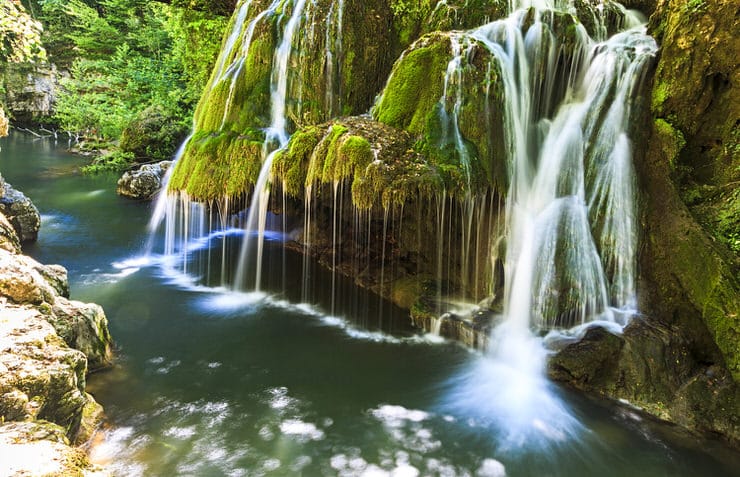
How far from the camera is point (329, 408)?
4.95 m

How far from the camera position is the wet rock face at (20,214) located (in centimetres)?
1003

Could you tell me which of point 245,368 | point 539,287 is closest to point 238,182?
point 245,368

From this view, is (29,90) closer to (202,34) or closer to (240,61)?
(202,34)

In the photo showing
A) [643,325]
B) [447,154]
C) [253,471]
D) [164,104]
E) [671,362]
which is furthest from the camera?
[164,104]

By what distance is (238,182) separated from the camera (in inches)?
295

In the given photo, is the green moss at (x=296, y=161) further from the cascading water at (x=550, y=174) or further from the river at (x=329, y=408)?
the river at (x=329, y=408)

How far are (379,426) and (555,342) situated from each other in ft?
8.82

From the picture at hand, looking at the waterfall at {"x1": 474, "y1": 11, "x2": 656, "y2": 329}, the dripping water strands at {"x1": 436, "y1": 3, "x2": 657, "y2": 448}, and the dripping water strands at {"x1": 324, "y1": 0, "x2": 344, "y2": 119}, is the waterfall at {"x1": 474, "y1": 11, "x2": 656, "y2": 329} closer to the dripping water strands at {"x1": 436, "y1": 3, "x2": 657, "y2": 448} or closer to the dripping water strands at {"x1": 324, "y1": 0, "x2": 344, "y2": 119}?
the dripping water strands at {"x1": 436, "y1": 3, "x2": 657, "y2": 448}

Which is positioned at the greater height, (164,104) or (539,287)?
(164,104)

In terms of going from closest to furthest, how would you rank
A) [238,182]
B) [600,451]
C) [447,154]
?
[600,451] < [447,154] < [238,182]

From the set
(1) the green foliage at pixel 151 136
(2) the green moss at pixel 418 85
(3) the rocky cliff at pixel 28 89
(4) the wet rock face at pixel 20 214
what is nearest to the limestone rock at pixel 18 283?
(2) the green moss at pixel 418 85

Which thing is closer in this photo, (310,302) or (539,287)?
(539,287)

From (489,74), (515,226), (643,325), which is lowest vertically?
(643,325)

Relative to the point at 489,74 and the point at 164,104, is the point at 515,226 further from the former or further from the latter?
the point at 164,104
